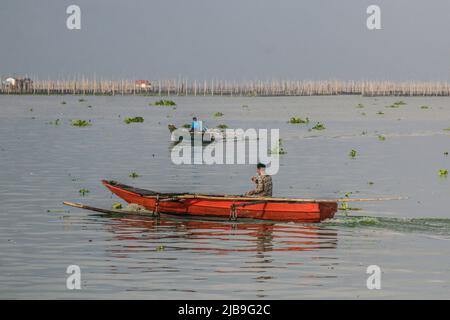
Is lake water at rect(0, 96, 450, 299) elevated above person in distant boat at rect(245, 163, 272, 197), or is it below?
below

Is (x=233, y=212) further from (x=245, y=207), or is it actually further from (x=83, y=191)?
(x=83, y=191)

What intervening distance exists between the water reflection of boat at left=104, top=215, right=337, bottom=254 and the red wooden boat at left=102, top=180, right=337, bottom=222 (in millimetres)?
251

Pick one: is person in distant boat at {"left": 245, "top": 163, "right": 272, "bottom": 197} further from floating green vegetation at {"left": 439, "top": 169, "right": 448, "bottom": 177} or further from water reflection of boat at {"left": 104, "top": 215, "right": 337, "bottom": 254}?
floating green vegetation at {"left": 439, "top": 169, "right": 448, "bottom": 177}

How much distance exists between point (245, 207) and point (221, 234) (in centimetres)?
158

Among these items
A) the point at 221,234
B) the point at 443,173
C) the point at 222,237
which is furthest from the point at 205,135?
the point at 222,237

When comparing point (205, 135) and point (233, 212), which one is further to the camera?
point (205, 135)

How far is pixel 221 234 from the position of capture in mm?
26891

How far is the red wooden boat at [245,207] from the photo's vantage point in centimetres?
2783

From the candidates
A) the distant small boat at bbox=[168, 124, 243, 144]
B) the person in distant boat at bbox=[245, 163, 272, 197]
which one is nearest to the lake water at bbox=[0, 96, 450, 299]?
the person in distant boat at bbox=[245, 163, 272, 197]

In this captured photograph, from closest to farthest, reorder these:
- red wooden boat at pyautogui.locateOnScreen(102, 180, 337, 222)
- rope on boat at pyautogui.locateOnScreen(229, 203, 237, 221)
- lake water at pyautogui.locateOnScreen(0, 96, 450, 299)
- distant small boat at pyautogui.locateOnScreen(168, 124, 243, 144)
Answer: lake water at pyautogui.locateOnScreen(0, 96, 450, 299) < red wooden boat at pyautogui.locateOnScreen(102, 180, 337, 222) < rope on boat at pyautogui.locateOnScreen(229, 203, 237, 221) < distant small boat at pyautogui.locateOnScreen(168, 124, 243, 144)

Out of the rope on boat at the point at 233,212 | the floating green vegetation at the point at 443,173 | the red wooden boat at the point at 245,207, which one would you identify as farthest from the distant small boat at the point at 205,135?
the rope on boat at the point at 233,212

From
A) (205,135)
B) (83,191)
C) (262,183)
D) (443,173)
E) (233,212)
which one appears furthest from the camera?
(205,135)

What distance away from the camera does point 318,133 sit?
74250mm

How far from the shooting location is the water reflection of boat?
24984mm
